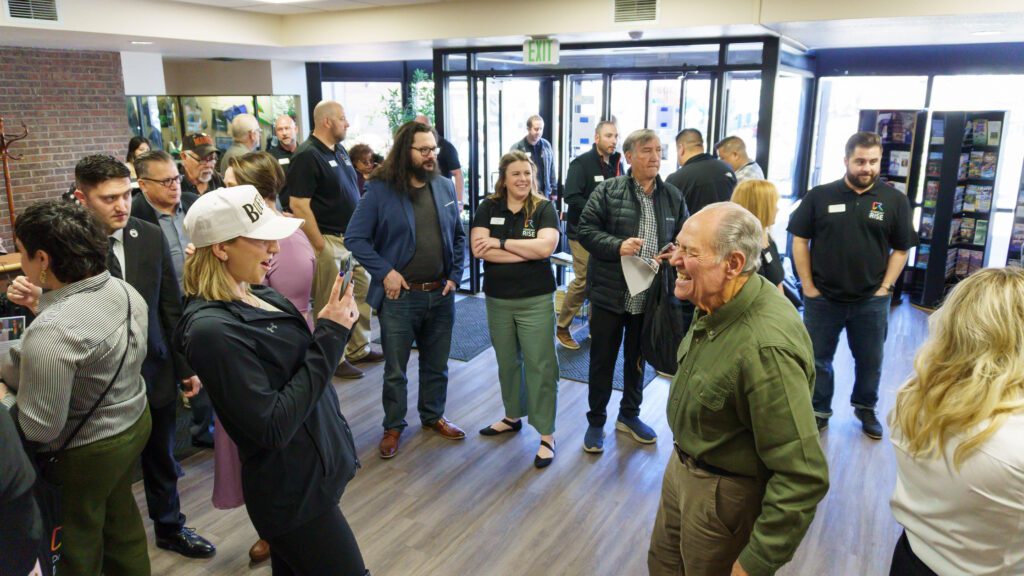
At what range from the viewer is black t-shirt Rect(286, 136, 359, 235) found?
15.3 feet

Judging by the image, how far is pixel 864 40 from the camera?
6.38 metres

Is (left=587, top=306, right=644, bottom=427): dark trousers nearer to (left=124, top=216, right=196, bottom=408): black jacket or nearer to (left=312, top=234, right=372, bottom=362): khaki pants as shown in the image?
(left=312, top=234, right=372, bottom=362): khaki pants

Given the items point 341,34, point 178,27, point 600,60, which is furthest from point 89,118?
point 600,60

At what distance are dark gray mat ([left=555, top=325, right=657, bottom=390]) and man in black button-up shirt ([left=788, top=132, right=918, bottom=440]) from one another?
4.20ft

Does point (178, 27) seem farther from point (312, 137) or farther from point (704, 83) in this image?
point (704, 83)

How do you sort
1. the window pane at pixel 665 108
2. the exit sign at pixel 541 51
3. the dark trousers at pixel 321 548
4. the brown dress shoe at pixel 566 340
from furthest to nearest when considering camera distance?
1. the window pane at pixel 665 108
2. the exit sign at pixel 541 51
3. the brown dress shoe at pixel 566 340
4. the dark trousers at pixel 321 548

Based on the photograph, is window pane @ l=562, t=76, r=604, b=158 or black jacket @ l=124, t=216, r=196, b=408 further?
window pane @ l=562, t=76, r=604, b=158

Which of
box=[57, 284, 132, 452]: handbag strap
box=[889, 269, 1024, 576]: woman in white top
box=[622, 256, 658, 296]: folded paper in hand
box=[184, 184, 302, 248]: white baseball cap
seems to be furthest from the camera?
box=[622, 256, 658, 296]: folded paper in hand

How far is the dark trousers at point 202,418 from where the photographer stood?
156 inches

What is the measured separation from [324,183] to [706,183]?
8.62 feet

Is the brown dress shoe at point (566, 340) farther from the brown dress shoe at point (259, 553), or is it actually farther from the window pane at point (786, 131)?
the brown dress shoe at point (259, 553)

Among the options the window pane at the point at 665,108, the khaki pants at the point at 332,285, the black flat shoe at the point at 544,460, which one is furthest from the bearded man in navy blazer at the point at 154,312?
the window pane at the point at 665,108

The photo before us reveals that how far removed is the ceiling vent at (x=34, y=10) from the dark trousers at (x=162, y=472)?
3.97 metres

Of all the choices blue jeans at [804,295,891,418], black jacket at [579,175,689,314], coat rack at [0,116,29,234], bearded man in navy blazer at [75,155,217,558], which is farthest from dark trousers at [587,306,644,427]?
coat rack at [0,116,29,234]
